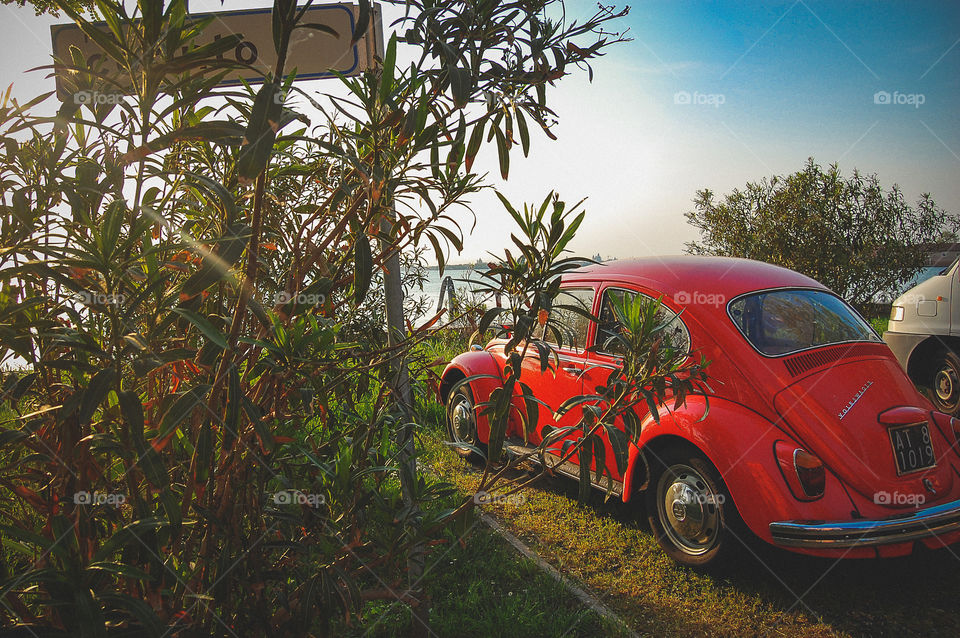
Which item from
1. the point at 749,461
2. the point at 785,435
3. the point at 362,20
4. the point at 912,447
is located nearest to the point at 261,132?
the point at 362,20

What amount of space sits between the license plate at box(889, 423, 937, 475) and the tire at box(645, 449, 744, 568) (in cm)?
96

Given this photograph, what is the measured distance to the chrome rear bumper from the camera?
2830 mm

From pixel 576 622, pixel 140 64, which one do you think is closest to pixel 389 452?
pixel 576 622

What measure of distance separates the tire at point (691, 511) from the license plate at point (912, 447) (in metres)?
0.96

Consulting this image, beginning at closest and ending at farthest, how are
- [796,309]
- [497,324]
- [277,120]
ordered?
[277,120], [497,324], [796,309]

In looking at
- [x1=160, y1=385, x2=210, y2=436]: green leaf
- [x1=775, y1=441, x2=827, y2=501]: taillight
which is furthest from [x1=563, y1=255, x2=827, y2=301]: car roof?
[x1=160, y1=385, x2=210, y2=436]: green leaf

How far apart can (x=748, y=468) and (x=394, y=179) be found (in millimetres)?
2432

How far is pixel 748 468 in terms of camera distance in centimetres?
304

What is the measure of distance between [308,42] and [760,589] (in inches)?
144

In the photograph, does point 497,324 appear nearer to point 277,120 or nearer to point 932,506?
point 277,120
